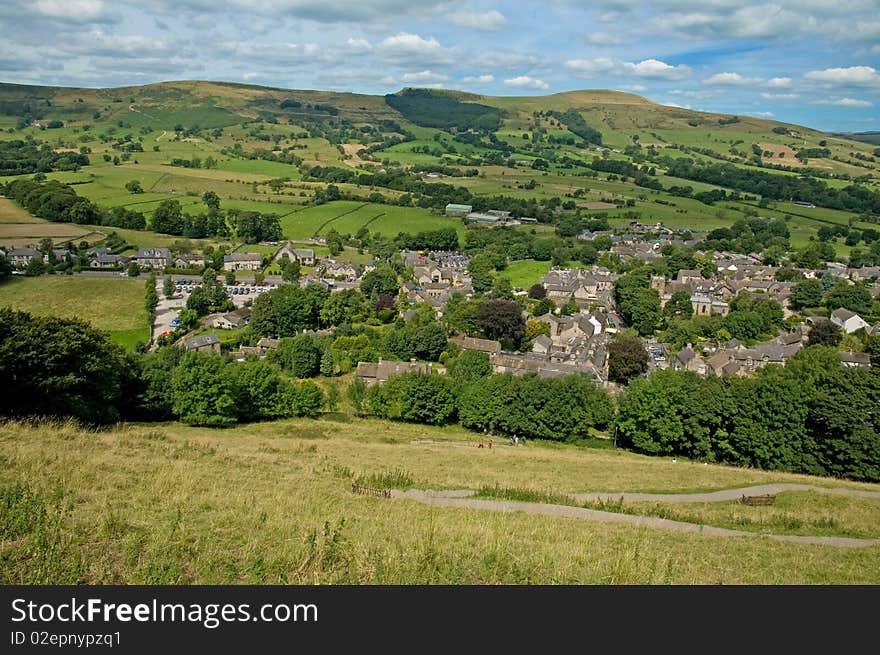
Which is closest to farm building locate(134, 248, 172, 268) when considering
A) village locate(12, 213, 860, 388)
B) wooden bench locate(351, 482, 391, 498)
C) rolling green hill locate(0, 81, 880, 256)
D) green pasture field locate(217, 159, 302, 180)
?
village locate(12, 213, 860, 388)

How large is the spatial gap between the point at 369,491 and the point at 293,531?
5.83 m

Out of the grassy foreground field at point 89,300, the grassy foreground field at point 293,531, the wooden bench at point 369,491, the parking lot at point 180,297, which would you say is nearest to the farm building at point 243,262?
the parking lot at point 180,297

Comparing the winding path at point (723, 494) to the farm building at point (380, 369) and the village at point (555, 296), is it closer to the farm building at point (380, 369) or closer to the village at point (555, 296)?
the village at point (555, 296)

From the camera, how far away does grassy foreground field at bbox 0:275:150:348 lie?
57.8 meters

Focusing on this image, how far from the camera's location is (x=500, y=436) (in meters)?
35.6

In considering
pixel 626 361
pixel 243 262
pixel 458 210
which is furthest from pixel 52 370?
pixel 458 210

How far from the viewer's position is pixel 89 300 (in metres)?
63.5

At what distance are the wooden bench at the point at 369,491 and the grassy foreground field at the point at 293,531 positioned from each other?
14.5 inches

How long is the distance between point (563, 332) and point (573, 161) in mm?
140680

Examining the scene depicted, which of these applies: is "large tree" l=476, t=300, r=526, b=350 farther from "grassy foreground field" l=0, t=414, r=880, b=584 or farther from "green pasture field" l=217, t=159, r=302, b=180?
"green pasture field" l=217, t=159, r=302, b=180

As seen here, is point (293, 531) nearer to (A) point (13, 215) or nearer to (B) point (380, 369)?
(B) point (380, 369)

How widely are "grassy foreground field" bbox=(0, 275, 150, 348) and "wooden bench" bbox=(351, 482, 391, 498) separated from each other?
4461 centimetres
